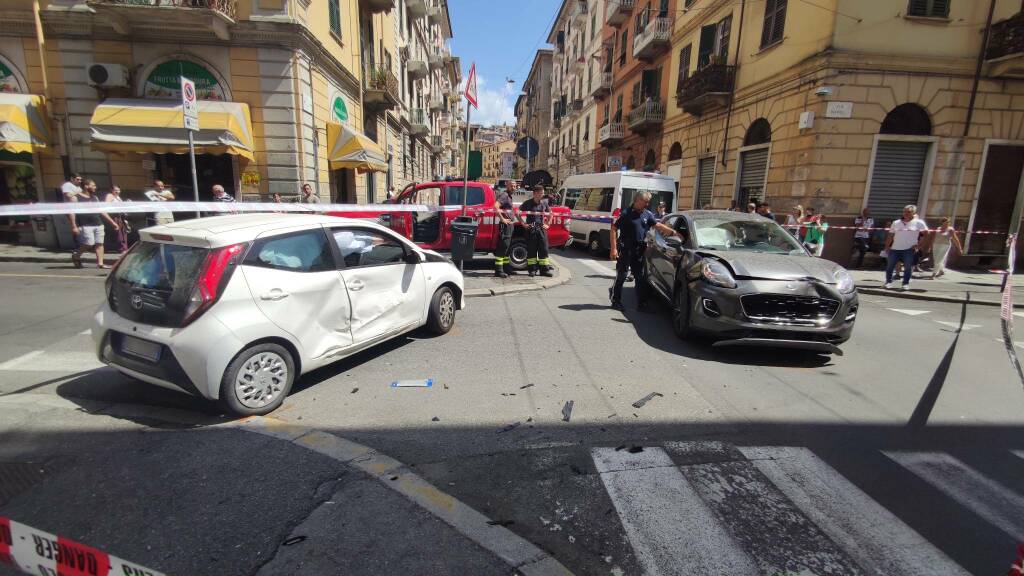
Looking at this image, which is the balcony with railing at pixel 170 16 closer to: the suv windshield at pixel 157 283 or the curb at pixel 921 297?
the suv windshield at pixel 157 283

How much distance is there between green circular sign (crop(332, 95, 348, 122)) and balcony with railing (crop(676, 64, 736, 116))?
13092 mm

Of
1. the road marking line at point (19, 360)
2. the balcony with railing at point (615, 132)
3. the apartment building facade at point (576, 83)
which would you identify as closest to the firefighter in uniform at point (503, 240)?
the road marking line at point (19, 360)

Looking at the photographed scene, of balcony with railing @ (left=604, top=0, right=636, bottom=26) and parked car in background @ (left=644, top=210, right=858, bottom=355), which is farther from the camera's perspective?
balcony with railing @ (left=604, top=0, right=636, bottom=26)

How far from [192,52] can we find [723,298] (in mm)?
14577

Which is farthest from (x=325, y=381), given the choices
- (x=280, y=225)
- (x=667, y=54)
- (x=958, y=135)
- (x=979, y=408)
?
(x=667, y=54)

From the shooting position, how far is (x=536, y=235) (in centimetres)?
977

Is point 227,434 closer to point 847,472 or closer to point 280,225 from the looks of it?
point 280,225

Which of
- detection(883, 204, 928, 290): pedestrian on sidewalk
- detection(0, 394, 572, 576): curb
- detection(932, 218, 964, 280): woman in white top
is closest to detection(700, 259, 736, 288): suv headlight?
detection(0, 394, 572, 576): curb

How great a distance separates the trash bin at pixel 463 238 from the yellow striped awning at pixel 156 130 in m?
7.13

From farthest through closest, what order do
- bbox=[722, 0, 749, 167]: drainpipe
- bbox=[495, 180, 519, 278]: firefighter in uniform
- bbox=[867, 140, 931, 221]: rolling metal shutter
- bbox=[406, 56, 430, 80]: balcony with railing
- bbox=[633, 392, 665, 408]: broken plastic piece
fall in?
bbox=[406, 56, 430, 80]: balcony with railing, bbox=[722, 0, 749, 167]: drainpipe, bbox=[867, 140, 931, 221]: rolling metal shutter, bbox=[495, 180, 519, 278]: firefighter in uniform, bbox=[633, 392, 665, 408]: broken plastic piece

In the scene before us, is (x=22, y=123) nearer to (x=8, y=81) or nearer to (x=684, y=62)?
(x=8, y=81)

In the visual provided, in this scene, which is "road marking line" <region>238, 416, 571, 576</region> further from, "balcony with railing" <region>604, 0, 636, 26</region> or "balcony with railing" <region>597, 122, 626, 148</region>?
"balcony with railing" <region>604, 0, 636, 26</region>

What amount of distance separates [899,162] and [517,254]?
1155 cm

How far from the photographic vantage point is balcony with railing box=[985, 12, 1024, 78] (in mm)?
12031
